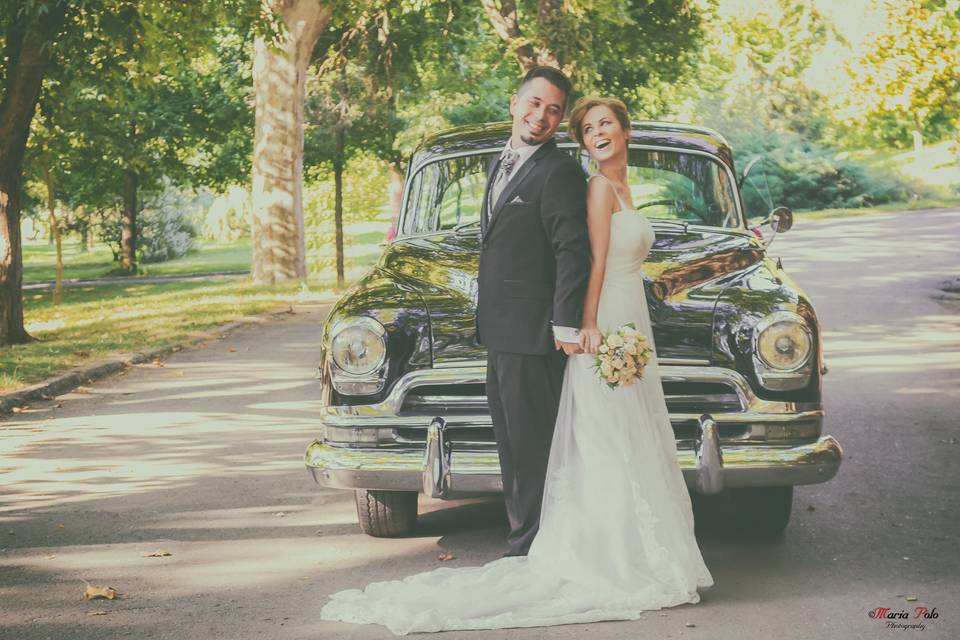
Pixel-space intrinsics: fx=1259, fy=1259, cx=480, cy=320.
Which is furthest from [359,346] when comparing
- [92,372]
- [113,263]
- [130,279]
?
[113,263]

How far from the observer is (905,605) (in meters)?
4.76

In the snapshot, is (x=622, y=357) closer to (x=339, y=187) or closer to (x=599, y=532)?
(x=599, y=532)

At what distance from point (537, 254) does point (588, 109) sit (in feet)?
2.17

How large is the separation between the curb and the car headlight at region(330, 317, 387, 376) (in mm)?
5445

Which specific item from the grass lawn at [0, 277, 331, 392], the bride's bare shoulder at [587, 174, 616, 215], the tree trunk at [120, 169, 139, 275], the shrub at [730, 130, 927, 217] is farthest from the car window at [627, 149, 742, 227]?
the shrub at [730, 130, 927, 217]

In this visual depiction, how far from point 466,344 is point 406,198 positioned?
6.98ft

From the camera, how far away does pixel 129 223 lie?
39.4m

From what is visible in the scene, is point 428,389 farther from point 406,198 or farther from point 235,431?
point 235,431

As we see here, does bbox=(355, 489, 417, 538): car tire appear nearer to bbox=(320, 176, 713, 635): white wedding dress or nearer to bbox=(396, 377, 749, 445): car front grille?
bbox=(396, 377, 749, 445): car front grille

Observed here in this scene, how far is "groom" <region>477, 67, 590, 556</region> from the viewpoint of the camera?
4750mm

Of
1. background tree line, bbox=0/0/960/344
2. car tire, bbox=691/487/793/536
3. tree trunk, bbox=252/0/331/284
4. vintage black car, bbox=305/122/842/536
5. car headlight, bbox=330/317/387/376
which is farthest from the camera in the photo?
tree trunk, bbox=252/0/331/284

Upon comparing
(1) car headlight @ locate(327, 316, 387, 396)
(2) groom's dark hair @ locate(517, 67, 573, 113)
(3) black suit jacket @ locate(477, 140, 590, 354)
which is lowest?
(1) car headlight @ locate(327, 316, 387, 396)

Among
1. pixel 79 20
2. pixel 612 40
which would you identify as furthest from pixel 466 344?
pixel 612 40

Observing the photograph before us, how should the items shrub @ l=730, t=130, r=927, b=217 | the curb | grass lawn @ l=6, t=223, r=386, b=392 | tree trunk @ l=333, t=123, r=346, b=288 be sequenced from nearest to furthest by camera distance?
1. the curb
2. grass lawn @ l=6, t=223, r=386, b=392
3. tree trunk @ l=333, t=123, r=346, b=288
4. shrub @ l=730, t=130, r=927, b=217
